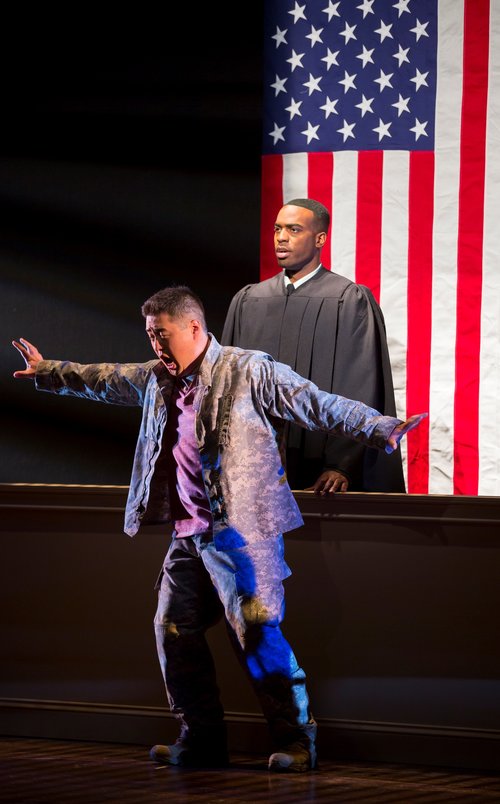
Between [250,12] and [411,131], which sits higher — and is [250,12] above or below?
above

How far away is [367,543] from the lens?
13.1ft

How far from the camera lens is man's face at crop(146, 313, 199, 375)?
3.76 meters

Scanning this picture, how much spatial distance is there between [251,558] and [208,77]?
8.61 feet

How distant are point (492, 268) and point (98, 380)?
216 centimetres

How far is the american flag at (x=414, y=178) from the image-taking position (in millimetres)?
5340

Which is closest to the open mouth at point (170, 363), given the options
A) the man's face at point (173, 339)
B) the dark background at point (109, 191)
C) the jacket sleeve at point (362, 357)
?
the man's face at point (173, 339)

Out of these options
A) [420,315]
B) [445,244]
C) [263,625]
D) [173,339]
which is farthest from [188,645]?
[445,244]

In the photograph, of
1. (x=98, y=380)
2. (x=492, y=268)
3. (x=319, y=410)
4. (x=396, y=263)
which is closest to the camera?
(x=319, y=410)

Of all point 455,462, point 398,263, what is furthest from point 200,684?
point 398,263

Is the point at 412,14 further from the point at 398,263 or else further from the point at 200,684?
the point at 200,684

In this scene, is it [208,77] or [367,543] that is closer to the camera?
[367,543]

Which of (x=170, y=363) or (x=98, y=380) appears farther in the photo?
(x=98, y=380)

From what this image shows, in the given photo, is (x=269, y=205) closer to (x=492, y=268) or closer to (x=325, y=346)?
(x=492, y=268)

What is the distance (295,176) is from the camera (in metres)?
5.55
